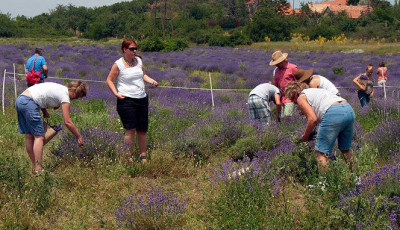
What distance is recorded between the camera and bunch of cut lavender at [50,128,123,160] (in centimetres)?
532

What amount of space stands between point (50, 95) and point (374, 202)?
3.42 metres

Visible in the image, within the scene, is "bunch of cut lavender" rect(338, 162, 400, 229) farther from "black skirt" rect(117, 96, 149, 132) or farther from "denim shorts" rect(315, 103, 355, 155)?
"black skirt" rect(117, 96, 149, 132)

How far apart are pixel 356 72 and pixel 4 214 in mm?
15574

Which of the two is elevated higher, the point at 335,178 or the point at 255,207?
the point at 335,178

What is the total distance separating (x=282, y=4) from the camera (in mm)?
76625

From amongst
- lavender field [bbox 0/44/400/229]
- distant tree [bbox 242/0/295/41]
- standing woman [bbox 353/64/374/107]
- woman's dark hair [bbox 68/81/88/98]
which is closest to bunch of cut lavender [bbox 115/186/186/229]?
lavender field [bbox 0/44/400/229]

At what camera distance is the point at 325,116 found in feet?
14.4

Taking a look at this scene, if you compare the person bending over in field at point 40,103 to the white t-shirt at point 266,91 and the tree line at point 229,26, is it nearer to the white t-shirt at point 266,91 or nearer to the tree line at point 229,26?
the white t-shirt at point 266,91

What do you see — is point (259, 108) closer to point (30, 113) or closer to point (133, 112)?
point (133, 112)

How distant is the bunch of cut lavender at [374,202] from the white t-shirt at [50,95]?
303cm

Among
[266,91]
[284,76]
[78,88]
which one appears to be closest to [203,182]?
[78,88]

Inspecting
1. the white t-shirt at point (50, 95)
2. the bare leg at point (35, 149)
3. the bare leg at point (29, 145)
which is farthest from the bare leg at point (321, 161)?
the bare leg at point (29, 145)

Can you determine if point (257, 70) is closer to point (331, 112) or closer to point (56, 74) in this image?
point (56, 74)

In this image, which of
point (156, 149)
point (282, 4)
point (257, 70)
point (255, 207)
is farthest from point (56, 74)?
point (282, 4)
